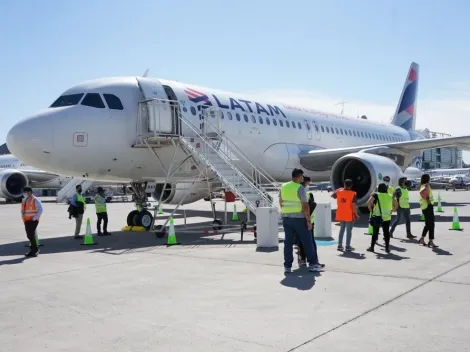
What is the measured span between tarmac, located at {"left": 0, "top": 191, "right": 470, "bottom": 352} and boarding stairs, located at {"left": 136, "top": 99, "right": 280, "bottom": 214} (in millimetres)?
2377

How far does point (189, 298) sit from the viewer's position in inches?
222

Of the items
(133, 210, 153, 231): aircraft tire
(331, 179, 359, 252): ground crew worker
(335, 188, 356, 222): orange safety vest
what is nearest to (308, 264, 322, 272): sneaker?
(331, 179, 359, 252): ground crew worker

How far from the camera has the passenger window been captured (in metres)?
11.9

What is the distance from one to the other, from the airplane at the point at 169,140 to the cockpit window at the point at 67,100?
28 mm

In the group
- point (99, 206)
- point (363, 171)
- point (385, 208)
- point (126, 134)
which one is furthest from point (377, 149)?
point (99, 206)

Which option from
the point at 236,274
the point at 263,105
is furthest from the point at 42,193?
the point at 236,274

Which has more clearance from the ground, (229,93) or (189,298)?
(229,93)

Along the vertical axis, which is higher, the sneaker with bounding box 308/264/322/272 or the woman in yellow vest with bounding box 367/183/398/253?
the woman in yellow vest with bounding box 367/183/398/253

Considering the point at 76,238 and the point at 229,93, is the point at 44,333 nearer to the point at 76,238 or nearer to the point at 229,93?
the point at 76,238

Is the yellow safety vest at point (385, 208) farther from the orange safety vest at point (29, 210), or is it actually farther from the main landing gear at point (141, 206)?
the main landing gear at point (141, 206)

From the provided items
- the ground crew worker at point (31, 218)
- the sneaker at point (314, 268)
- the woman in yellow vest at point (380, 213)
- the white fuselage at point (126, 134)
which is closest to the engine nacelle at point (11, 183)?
the white fuselage at point (126, 134)

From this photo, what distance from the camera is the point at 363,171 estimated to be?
1639 centimetres

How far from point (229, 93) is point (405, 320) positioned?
467 inches

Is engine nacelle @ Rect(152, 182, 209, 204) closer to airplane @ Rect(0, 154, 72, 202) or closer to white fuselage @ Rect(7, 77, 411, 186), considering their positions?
white fuselage @ Rect(7, 77, 411, 186)
